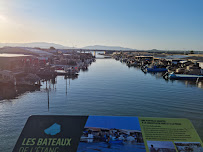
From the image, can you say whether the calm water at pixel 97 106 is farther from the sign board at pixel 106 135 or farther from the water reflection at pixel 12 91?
the sign board at pixel 106 135

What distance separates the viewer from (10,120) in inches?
724

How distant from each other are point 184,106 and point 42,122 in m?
20.0

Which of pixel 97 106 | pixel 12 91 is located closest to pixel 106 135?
pixel 97 106

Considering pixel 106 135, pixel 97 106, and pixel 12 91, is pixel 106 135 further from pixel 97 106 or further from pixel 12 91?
pixel 12 91

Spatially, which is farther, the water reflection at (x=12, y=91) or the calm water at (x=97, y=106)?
the water reflection at (x=12, y=91)

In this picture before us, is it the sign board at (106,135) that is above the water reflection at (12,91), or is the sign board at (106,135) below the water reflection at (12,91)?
above

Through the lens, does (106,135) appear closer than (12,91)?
Yes

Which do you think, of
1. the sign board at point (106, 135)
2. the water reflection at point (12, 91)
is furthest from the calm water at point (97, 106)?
the sign board at point (106, 135)

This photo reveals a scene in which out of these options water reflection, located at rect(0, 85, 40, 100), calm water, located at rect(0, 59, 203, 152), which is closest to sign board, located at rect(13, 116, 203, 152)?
calm water, located at rect(0, 59, 203, 152)

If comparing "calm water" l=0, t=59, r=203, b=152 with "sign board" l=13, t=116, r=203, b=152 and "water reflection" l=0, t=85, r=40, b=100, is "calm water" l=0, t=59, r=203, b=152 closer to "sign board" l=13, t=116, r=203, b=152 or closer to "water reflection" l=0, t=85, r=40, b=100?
"water reflection" l=0, t=85, r=40, b=100

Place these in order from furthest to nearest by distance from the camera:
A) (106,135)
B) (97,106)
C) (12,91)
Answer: (12,91), (97,106), (106,135)

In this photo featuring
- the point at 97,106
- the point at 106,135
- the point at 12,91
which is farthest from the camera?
the point at 12,91

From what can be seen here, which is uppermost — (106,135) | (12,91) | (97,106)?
(106,135)

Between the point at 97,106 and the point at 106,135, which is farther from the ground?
the point at 106,135
